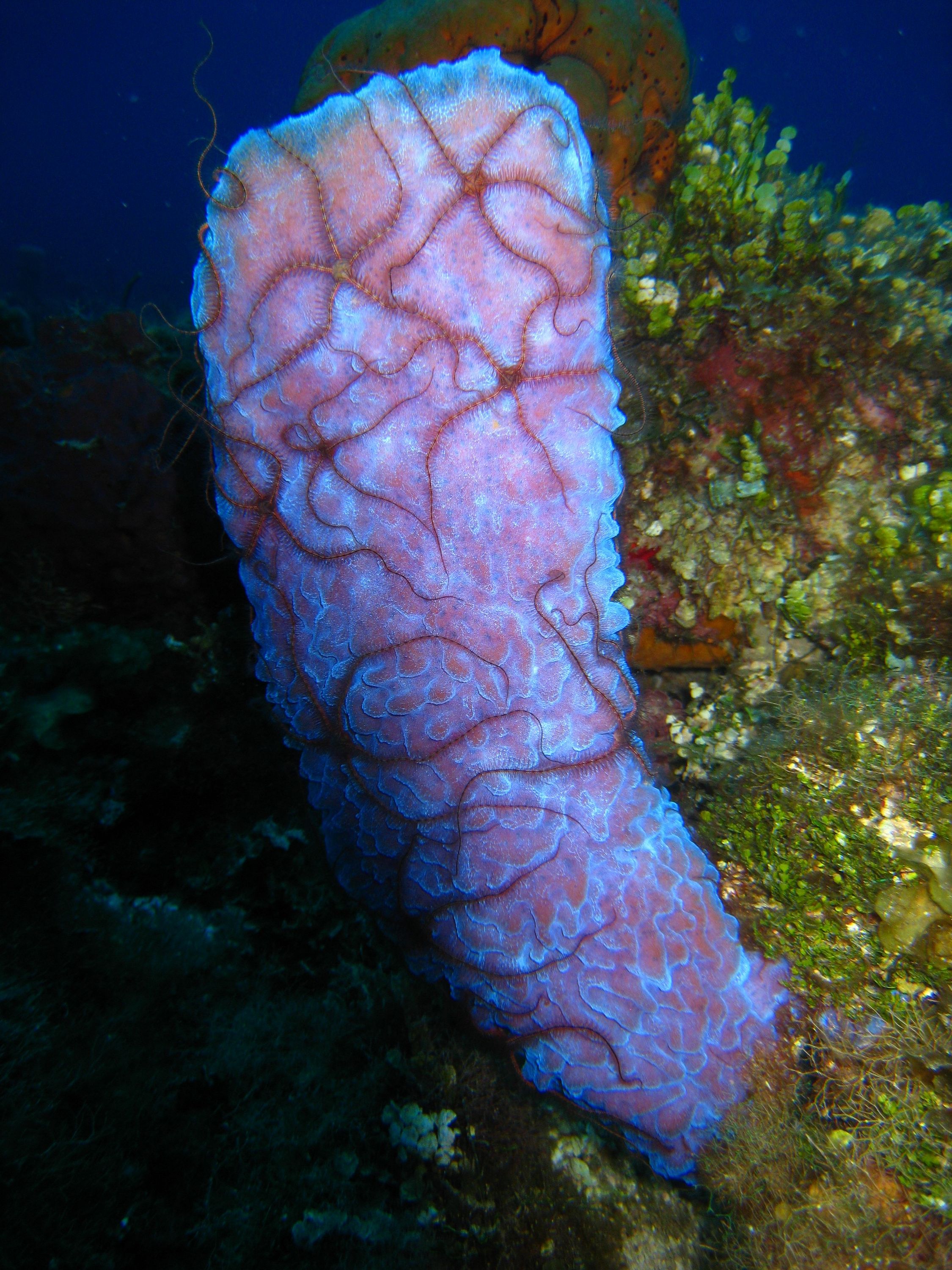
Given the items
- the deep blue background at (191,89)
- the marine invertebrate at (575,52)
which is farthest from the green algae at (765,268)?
the deep blue background at (191,89)

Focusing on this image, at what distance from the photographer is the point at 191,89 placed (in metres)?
53.6

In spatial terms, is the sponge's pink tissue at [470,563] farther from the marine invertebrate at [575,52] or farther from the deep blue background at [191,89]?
the deep blue background at [191,89]

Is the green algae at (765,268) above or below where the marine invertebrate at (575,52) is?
below

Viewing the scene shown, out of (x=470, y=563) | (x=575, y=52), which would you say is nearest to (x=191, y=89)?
(x=575, y=52)

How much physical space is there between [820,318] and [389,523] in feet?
7.52

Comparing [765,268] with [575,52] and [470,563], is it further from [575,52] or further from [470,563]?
[575,52]

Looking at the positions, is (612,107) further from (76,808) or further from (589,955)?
(76,808)

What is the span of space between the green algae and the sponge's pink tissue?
1.11 m

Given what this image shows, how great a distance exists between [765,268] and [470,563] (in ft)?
7.09

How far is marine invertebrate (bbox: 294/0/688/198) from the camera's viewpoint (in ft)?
11.2

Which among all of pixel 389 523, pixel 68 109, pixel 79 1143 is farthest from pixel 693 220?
pixel 68 109

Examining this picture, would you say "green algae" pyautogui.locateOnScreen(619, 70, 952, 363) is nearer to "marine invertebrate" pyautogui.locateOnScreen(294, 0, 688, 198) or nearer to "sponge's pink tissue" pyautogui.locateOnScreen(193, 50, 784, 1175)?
"marine invertebrate" pyautogui.locateOnScreen(294, 0, 688, 198)

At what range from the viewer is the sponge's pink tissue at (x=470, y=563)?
1.75m

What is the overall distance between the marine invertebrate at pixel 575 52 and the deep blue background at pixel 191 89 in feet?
142
